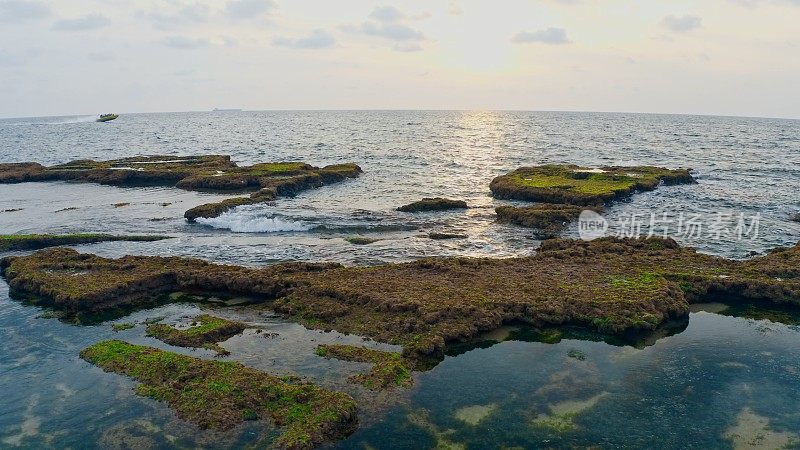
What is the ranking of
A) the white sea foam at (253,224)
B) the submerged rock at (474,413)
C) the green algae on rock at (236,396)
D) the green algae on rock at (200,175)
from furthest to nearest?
the green algae on rock at (200,175)
the white sea foam at (253,224)
the submerged rock at (474,413)
the green algae on rock at (236,396)

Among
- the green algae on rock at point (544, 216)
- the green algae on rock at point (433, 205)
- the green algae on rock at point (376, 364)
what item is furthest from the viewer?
the green algae on rock at point (433, 205)

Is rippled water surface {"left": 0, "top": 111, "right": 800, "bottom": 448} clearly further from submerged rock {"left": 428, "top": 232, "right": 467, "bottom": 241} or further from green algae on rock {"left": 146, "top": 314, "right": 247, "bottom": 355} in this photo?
submerged rock {"left": 428, "top": 232, "right": 467, "bottom": 241}

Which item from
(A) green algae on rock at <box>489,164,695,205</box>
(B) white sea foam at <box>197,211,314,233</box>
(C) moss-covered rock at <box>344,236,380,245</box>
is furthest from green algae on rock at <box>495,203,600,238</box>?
(B) white sea foam at <box>197,211,314,233</box>

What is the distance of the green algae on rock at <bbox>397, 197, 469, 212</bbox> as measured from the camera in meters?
48.1

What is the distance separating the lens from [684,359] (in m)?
19.6

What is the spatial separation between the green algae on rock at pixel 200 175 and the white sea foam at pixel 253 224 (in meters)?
7.04

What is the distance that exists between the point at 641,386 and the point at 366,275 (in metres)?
13.7

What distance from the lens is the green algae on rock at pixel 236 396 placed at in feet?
49.8

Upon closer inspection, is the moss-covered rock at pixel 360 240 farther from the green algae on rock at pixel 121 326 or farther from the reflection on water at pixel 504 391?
the green algae on rock at pixel 121 326

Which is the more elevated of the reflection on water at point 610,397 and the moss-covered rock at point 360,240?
the moss-covered rock at point 360,240

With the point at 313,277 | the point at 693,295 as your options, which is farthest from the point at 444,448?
the point at 693,295

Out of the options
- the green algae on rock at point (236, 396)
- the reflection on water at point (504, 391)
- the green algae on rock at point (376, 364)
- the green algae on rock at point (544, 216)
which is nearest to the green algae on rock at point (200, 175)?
the green algae on rock at point (544, 216)

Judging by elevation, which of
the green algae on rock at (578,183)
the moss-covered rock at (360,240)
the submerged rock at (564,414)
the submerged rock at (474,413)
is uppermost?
the green algae on rock at (578,183)

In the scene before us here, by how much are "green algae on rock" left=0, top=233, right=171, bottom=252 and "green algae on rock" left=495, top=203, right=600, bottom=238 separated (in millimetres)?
26312
